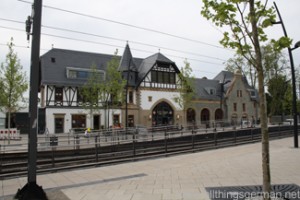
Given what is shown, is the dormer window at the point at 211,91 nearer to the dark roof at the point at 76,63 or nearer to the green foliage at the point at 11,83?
the dark roof at the point at 76,63

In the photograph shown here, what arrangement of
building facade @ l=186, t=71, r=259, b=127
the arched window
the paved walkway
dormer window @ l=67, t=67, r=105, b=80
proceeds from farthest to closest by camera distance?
the arched window, building facade @ l=186, t=71, r=259, b=127, dormer window @ l=67, t=67, r=105, b=80, the paved walkway

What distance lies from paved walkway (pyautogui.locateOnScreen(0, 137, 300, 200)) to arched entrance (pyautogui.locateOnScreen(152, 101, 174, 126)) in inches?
1114

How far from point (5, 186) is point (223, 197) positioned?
6443 millimetres

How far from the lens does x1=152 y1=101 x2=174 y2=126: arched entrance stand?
4066 centimetres

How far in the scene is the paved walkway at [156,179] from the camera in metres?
7.22

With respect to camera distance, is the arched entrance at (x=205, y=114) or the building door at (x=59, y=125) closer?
the building door at (x=59, y=125)

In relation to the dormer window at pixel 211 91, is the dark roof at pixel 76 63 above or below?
above

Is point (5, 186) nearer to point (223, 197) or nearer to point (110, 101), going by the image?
point (223, 197)

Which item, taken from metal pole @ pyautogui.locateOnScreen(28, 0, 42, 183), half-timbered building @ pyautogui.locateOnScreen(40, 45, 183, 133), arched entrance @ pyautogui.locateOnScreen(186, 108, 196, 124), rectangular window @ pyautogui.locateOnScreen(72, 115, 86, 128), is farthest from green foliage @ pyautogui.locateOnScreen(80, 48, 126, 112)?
metal pole @ pyautogui.locateOnScreen(28, 0, 42, 183)

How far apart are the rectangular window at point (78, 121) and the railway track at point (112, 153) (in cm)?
2001

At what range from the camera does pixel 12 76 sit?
75.8 feet

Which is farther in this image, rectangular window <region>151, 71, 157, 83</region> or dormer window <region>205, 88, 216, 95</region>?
dormer window <region>205, 88, 216, 95</region>

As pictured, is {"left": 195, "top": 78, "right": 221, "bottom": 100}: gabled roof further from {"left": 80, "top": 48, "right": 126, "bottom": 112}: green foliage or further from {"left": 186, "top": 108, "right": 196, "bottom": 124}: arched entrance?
{"left": 80, "top": 48, "right": 126, "bottom": 112}: green foliage

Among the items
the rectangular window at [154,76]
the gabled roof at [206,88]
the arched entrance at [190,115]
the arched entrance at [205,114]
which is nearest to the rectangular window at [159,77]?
the rectangular window at [154,76]
